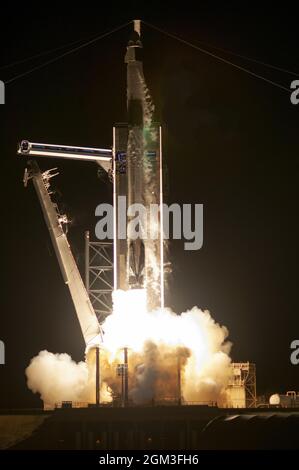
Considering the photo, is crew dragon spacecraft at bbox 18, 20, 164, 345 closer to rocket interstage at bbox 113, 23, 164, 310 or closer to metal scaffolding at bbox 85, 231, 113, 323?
rocket interstage at bbox 113, 23, 164, 310

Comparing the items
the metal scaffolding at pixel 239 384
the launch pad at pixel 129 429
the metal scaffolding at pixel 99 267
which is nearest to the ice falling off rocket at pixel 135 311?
the launch pad at pixel 129 429

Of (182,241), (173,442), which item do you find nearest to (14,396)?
(182,241)

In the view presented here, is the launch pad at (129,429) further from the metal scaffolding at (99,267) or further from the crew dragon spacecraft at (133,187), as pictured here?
the metal scaffolding at (99,267)

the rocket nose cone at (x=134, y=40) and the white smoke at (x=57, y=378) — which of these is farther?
the white smoke at (x=57, y=378)

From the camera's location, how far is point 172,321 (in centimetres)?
7512

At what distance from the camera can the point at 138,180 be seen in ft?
248

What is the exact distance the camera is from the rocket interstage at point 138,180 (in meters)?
75.2

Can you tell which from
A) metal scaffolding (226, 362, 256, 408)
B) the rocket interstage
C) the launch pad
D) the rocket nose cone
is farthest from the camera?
metal scaffolding (226, 362, 256, 408)

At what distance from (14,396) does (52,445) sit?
22163 mm

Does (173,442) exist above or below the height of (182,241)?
below

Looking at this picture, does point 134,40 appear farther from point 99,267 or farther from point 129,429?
point 129,429

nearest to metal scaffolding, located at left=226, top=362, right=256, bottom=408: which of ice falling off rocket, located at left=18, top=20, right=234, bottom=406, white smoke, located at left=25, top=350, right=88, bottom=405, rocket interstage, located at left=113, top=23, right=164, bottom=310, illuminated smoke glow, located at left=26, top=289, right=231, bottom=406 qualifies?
illuminated smoke glow, located at left=26, top=289, right=231, bottom=406

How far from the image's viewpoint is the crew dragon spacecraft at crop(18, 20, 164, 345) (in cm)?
7525
